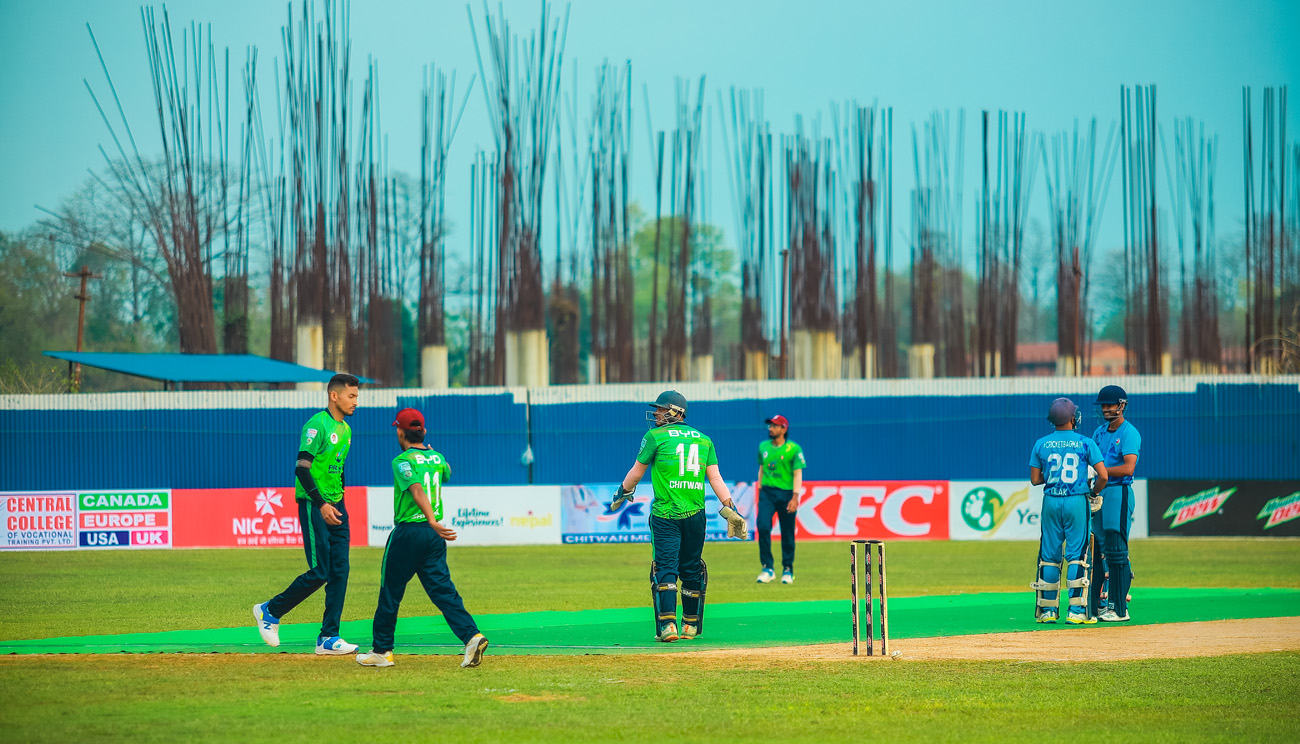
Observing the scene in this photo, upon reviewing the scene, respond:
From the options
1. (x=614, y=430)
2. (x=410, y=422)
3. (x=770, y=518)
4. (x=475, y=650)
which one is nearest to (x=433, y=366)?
(x=614, y=430)

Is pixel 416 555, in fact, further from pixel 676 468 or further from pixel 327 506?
pixel 676 468

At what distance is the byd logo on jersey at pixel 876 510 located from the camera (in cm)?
2722

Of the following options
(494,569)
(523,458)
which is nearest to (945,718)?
(494,569)

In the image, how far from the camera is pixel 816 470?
110 ft

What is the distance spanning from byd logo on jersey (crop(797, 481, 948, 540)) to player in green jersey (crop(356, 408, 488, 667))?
18.1 m

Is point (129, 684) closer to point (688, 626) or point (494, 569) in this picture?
point (688, 626)

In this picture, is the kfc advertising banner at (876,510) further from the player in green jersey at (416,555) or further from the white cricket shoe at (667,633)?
the player in green jersey at (416,555)

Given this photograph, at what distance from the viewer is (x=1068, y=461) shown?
40.7 feet

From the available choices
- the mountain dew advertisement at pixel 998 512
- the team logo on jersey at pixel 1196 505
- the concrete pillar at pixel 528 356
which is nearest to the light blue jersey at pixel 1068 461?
the mountain dew advertisement at pixel 998 512

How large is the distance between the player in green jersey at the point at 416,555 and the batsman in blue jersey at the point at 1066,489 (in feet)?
18.3

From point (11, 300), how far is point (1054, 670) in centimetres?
5562

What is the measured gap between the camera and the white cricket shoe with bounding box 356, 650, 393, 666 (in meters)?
9.68


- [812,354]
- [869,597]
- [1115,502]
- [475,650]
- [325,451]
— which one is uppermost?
[812,354]

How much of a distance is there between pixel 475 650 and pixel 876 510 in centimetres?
1856
